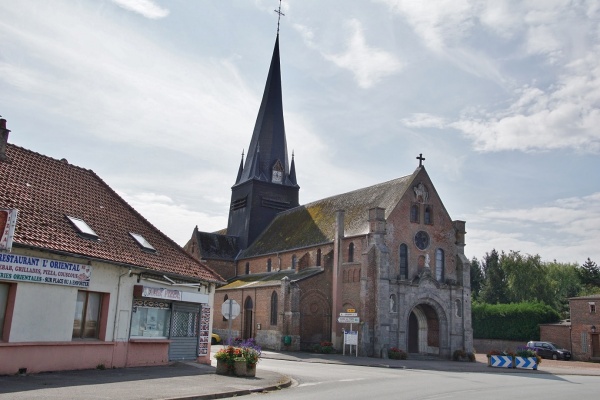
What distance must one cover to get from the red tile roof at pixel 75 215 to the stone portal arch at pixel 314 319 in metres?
17.6

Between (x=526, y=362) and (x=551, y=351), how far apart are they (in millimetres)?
17059

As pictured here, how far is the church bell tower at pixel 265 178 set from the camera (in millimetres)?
54562

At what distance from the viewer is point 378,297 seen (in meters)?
36.5

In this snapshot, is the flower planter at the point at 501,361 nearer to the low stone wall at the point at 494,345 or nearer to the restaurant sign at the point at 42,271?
the low stone wall at the point at 494,345

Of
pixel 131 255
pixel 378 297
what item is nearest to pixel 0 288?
pixel 131 255

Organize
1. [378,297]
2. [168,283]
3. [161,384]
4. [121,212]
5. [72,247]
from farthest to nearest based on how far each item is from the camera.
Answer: [378,297] → [121,212] → [168,283] → [72,247] → [161,384]

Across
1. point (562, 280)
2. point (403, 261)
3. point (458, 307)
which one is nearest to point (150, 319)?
point (403, 261)

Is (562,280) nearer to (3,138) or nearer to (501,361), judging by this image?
(501,361)

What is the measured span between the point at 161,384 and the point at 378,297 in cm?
2320

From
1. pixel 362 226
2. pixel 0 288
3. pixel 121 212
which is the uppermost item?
pixel 362 226

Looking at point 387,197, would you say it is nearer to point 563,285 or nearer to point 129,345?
point 129,345

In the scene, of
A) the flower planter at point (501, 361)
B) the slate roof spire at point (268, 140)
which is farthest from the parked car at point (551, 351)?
the slate roof spire at point (268, 140)

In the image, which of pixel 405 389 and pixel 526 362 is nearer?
pixel 405 389

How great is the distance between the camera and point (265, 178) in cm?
5478
